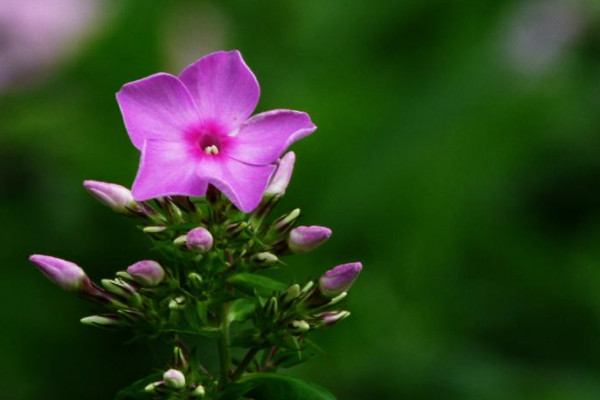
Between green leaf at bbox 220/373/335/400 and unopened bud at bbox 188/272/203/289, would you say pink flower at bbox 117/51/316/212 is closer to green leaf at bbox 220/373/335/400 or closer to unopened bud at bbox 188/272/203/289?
unopened bud at bbox 188/272/203/289

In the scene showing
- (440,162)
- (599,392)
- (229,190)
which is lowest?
(599,392)

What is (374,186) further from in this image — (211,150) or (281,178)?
(211,150)

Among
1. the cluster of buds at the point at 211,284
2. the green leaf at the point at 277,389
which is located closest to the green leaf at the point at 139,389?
the cluster of buds at the point at 211,284

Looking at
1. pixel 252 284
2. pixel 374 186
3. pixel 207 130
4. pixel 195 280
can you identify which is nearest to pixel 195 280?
pixel 195 280

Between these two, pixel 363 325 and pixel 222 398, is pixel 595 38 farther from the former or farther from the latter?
pixel 222 398

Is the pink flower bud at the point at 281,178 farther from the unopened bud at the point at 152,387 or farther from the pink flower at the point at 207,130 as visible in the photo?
the unopened bud at the point at 152,387

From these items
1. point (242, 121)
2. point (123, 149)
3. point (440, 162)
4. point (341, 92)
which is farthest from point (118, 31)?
point (242, 121)
